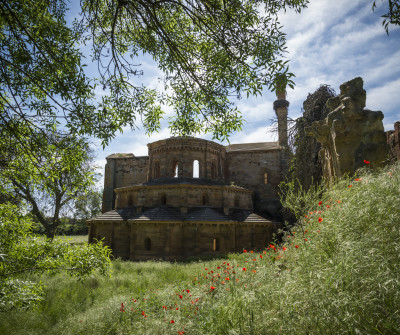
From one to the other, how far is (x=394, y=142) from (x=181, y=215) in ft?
46.0

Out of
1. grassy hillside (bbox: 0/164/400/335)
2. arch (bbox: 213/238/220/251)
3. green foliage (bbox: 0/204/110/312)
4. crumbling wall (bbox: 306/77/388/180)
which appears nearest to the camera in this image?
grassy hillside (bbox: 0/164/400/335)

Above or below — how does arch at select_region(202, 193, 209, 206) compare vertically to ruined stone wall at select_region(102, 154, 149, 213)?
below

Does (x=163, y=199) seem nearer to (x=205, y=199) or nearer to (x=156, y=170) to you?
(x=205, y=199)

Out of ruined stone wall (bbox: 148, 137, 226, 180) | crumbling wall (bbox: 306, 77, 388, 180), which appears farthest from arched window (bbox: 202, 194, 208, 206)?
crumbling wall (bbox: 306, 77, 388, 180)

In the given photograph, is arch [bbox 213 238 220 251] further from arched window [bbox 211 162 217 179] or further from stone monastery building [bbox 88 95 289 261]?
arched window [bbox 211 162 217 179]

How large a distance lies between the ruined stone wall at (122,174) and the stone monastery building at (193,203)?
11 cm

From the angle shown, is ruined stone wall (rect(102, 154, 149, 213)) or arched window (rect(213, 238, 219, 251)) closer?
arched window (rect(213, 238, 219, 251))

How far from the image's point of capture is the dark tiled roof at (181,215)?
1778 cm

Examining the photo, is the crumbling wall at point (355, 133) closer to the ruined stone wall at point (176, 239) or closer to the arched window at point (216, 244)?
the ruined stone wall at point (176, 239)

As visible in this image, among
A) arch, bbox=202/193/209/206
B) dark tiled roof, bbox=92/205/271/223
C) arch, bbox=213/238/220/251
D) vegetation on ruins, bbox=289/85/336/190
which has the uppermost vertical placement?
vegetation on ruins, bbox=289/85/336/190

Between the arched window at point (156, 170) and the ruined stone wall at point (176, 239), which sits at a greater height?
the arched window at point (156, 170)

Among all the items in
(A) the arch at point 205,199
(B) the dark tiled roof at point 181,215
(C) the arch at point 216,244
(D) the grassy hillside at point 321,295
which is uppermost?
(A) the arch at point 205,199

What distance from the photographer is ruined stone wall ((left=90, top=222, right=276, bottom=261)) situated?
17453mm

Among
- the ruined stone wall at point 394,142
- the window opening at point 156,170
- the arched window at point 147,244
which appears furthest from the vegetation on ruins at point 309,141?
the window opening at point 156,170
